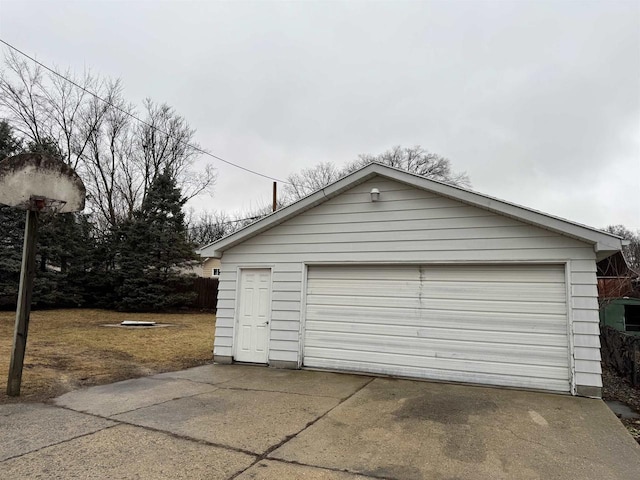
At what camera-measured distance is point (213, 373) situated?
683cm

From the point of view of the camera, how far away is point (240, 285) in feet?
25.7

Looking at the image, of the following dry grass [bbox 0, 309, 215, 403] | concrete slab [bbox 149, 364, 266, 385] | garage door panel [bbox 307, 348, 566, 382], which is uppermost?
garage door panel [bbox 307, 348, 566, 382]

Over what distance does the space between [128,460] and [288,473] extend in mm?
1349

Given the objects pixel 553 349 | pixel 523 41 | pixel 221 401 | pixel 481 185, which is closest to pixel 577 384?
pixel 553 349

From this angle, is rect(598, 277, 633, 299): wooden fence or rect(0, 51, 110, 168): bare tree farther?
rect(0, 51, 110, 168): bare tree

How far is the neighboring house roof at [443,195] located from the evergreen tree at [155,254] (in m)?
13.5

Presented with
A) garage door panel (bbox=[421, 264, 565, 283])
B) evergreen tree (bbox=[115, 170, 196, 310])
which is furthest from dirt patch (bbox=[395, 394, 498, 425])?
evergreen tree (bbox=[115, 170, 196, 310])

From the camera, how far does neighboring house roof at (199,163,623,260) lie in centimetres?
546

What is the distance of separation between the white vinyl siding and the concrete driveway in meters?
1.52

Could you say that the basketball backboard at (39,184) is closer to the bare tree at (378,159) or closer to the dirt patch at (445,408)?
the dirt patch at (445,408)

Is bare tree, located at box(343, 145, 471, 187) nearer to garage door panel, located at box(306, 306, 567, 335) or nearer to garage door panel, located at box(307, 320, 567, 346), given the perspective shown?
garage door panel, located at box(306, 306, 567, 335)

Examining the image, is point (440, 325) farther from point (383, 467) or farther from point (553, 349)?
point (383, 467)

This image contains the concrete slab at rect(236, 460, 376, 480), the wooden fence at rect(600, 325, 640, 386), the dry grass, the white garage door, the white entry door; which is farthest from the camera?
→ the white entry door

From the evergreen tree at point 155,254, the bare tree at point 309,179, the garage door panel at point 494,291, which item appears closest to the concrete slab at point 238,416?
the garage door panel at point 494,291
